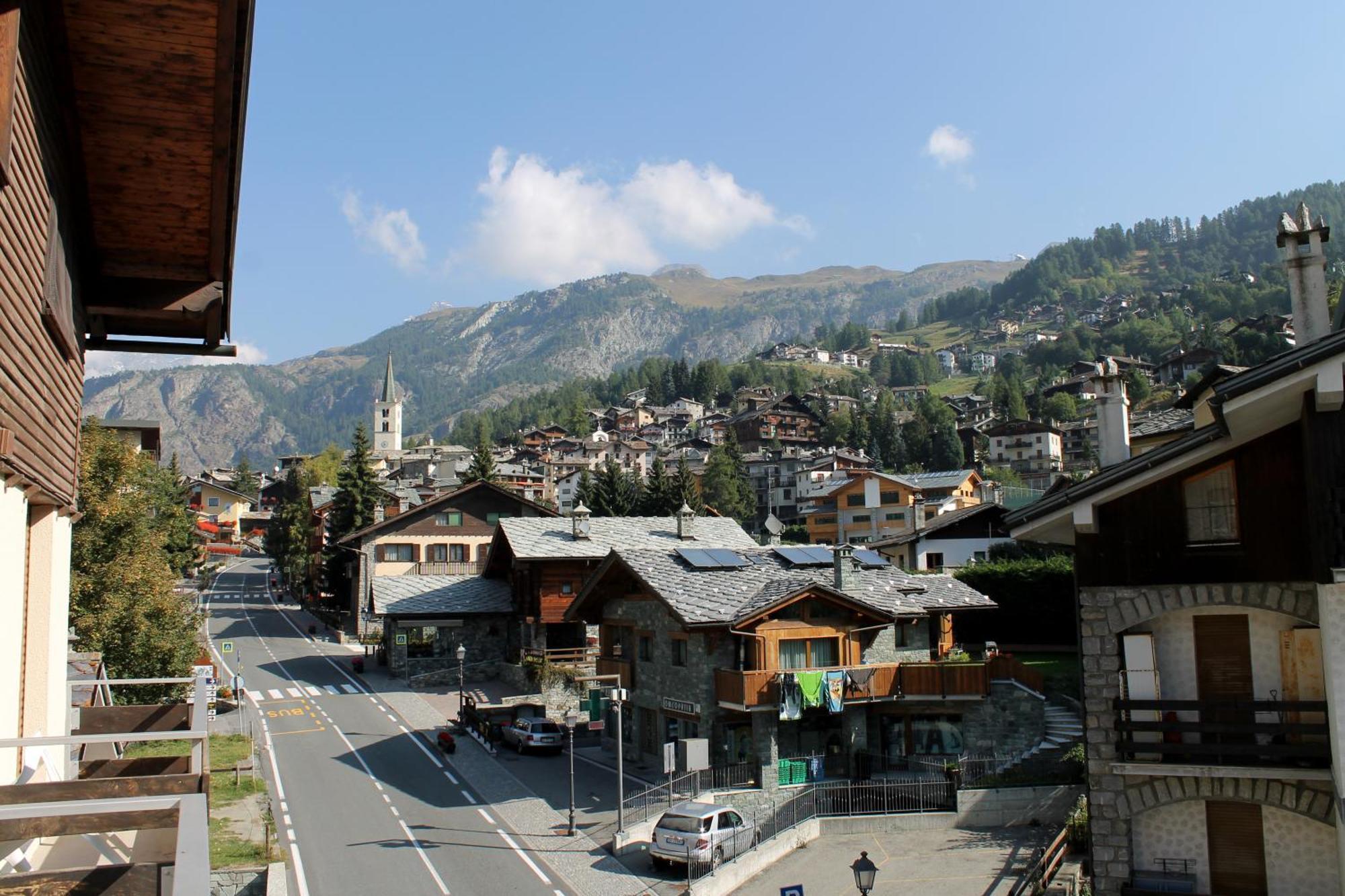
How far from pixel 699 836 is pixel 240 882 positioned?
35.7 ft

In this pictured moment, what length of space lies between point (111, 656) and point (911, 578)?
29.5 meters

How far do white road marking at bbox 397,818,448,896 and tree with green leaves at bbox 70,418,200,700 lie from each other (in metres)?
11.5

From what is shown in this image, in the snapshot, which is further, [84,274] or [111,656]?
[111,656]

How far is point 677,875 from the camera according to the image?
26.1 meters

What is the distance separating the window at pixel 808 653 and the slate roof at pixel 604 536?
1524 cm

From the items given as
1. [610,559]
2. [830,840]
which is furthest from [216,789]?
[830,840]

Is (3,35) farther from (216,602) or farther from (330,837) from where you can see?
(216,602)

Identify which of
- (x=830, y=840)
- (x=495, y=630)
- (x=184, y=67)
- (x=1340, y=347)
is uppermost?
(x=184, y=67)

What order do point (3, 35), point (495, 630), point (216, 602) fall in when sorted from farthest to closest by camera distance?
point (216, 602) → point (495, 630) → point (3, 35)

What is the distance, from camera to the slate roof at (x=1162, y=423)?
94.6 feet

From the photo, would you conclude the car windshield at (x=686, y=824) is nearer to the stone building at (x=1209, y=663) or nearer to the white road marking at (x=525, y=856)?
the white road marking at (x=525, y=856)

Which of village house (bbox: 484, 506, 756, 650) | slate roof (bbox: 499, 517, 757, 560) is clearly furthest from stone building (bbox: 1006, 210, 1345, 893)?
village house (bbox: 484, 506, 756, 650)

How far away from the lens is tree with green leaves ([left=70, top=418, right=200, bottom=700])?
3488 cm

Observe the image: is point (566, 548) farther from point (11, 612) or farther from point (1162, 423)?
point (11, 612)
